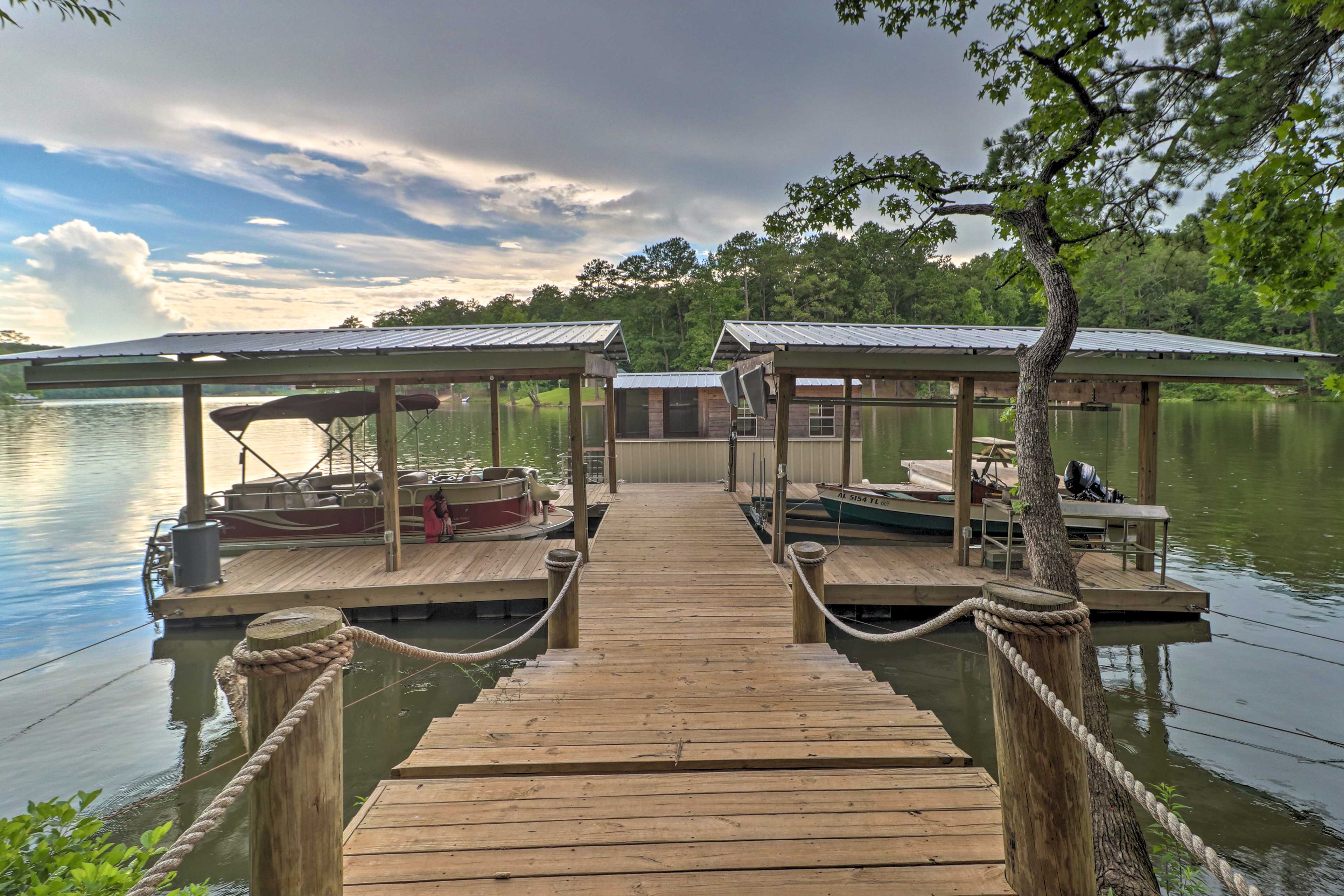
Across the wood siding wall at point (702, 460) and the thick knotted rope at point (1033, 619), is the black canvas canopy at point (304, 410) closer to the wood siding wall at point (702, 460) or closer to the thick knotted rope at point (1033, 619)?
the wood siding wall at point (702, 460)

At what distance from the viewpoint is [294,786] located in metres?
1.60

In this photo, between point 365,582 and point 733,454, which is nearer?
point 365,582

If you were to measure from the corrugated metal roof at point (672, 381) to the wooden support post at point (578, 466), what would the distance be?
23.9ft

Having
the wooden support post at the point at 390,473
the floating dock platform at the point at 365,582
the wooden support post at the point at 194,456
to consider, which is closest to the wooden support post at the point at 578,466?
the floating dock platform at the point at 365,582

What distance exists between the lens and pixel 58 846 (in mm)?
2145

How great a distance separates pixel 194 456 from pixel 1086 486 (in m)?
14.2

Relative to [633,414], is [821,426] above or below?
below

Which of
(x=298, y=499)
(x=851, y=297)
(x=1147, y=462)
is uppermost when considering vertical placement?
(x=851, y=297)

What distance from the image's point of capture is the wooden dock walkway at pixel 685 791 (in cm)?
237

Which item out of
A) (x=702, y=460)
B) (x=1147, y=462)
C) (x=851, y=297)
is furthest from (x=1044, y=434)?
(x=851, y=297)

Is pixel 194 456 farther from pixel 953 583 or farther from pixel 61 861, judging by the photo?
pixel 953 583

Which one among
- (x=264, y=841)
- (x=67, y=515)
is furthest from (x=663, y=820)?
(x=67, y=515)

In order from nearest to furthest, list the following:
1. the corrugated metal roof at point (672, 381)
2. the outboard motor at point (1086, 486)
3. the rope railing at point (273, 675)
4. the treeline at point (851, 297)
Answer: the rope railing at point (273, 675) < the outboard motor at point (1086, 486) < the corrugated metal roof at point (672, 381) < the treeline at point (851, 297)

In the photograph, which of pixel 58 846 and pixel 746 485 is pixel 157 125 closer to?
pixel 746 485
